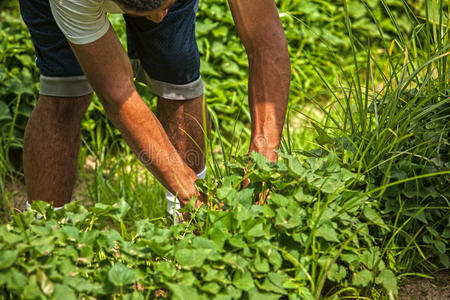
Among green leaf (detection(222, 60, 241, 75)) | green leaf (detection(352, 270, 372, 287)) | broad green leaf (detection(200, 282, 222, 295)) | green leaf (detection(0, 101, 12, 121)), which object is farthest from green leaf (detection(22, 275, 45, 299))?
green leaf (detection(222, 60, 241, 75))

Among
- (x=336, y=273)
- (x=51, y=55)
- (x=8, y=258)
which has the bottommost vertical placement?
(x=336, y=273)

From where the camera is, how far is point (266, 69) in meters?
1.78

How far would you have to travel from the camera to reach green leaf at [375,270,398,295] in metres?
1.50

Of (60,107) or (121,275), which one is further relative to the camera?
(60,107)

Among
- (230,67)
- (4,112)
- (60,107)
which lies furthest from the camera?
(230,67)

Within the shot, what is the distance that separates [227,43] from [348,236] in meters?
2.24

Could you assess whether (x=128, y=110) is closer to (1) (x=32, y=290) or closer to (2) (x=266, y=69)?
(2) (x=266, y=69)

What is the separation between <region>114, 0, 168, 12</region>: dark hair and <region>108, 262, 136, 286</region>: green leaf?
66cm

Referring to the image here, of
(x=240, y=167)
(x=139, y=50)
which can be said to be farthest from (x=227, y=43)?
(x=240, y=167)

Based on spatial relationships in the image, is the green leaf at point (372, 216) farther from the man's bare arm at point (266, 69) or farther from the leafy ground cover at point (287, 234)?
the man's bare arm at point (266, 69)

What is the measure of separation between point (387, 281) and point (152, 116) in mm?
830

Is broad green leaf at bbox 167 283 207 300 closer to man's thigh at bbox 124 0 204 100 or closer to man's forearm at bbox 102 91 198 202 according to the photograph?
man's forearm at bbox 102 91 198 202

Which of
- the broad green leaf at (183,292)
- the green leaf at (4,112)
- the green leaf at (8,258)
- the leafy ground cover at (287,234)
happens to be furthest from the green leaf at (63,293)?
the green leaf at (4,112)

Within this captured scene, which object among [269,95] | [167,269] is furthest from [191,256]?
[269,95]
